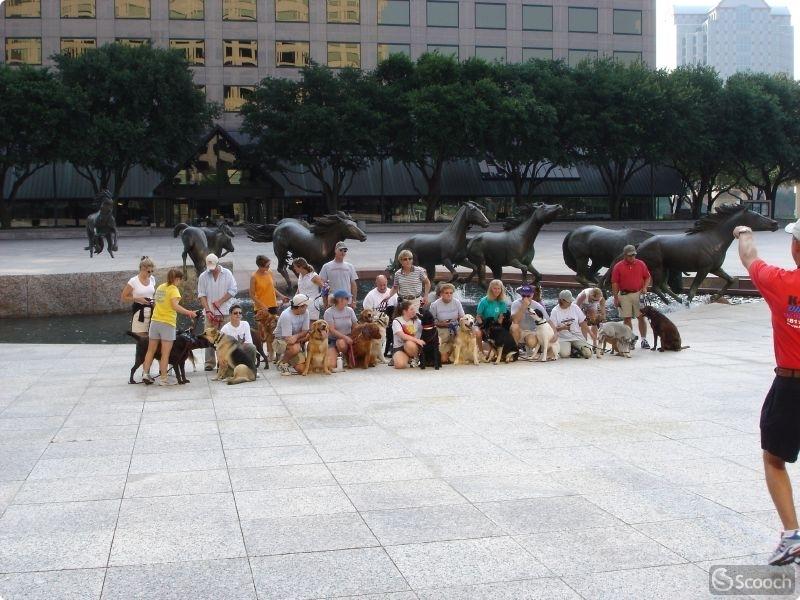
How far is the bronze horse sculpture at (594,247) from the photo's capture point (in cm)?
2269

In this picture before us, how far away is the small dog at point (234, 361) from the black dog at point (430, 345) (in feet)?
8.35

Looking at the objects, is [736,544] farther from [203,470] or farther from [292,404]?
[292,404]

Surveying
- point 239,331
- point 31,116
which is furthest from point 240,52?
point 239,331

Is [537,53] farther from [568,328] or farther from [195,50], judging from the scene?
[568,328]

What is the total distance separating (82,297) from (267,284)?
30.1 ft

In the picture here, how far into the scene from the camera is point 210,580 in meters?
5.23

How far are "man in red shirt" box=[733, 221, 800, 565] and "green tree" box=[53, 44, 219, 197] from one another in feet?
175

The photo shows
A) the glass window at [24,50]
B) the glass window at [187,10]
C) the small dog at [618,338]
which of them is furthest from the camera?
the glass window at [187,10]

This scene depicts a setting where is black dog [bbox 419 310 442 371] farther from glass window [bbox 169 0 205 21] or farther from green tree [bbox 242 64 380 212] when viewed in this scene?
glass window [bbox 169 0 205 21]

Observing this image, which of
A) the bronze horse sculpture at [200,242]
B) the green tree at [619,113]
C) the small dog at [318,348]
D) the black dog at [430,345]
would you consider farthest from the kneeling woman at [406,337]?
the green tree at [619,113]

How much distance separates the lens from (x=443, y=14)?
7038 centimetres

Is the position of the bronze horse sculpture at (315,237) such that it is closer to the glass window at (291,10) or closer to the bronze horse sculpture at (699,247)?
the bronze horse sculpture at (699,247)

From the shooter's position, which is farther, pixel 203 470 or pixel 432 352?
pixel 432 352

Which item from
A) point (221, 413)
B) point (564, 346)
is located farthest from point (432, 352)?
point (221, 413)
